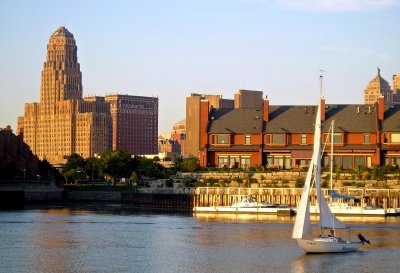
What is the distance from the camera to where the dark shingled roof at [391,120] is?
417ft

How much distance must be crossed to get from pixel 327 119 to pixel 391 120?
8520 millimetres

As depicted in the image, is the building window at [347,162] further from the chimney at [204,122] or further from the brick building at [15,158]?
the brick building at [15,158]

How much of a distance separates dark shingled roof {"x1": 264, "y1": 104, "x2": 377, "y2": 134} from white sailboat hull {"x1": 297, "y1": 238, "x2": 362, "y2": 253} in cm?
6015

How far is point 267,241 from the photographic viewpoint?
78125mm

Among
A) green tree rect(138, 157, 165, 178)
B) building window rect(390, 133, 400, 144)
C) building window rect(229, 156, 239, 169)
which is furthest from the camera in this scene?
green tree rect(138, 157, 165, 178)

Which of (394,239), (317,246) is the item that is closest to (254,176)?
(394,239)

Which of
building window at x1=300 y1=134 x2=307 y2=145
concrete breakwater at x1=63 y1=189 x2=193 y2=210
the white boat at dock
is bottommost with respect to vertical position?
the white boat at dock

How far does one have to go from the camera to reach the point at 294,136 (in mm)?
131000

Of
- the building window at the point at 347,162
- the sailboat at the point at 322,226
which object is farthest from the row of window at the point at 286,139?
the sailboat at the point at 322,226

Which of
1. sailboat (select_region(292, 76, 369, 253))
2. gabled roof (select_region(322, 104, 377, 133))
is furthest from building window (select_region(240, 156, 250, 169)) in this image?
sailboat (select_region(292, 76, 369, 253))

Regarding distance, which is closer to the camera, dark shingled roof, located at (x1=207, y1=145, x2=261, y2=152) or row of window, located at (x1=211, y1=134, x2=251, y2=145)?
dark shingled roof, located at (x1=207, y1=145, x2=261, y2=152)

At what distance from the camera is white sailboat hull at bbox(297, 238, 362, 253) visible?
68.1 metres

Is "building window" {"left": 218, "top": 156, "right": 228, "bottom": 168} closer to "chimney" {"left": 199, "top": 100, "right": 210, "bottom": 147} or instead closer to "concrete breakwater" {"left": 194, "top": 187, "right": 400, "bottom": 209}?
"chimney" {"left": 199, "top": 100, "right": 210, "bottom": 147}

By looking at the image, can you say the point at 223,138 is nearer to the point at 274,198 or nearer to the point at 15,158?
the point at 274,198
